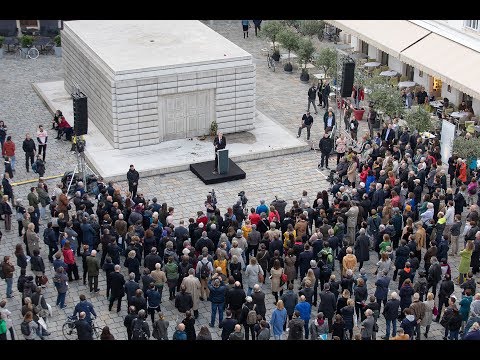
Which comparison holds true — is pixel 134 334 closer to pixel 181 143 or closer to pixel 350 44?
pixel 181 143

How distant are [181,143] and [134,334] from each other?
13.5m

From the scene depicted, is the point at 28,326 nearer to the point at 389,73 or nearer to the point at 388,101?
the point at 388,101

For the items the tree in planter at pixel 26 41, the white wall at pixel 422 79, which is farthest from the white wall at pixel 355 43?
the tree in planter at pixel 26 41

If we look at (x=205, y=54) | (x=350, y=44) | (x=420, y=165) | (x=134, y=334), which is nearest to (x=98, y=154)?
(x=205, y=54)

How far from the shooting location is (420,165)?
22312mm

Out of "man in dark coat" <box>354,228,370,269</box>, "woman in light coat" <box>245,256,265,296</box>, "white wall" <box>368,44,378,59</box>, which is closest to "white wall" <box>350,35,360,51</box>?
"white wall" <box>368,44,378,59</box>

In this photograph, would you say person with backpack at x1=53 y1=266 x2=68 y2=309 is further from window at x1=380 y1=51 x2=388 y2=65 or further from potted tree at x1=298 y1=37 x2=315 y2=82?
window at x1=380 y1=51 x2=388 y2=65

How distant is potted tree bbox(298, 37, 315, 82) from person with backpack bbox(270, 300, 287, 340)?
2103 centimetres

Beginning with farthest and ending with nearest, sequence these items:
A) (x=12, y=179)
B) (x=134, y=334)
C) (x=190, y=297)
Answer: (x=12, y=179), (x=190, y=297), (x=134, y=334)

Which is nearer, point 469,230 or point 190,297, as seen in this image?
point 190,297

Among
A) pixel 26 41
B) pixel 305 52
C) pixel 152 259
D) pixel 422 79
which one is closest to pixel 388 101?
pixel 422 79

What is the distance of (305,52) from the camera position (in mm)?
34531

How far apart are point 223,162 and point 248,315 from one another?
394 inches

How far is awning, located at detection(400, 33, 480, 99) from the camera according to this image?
28281 mm
